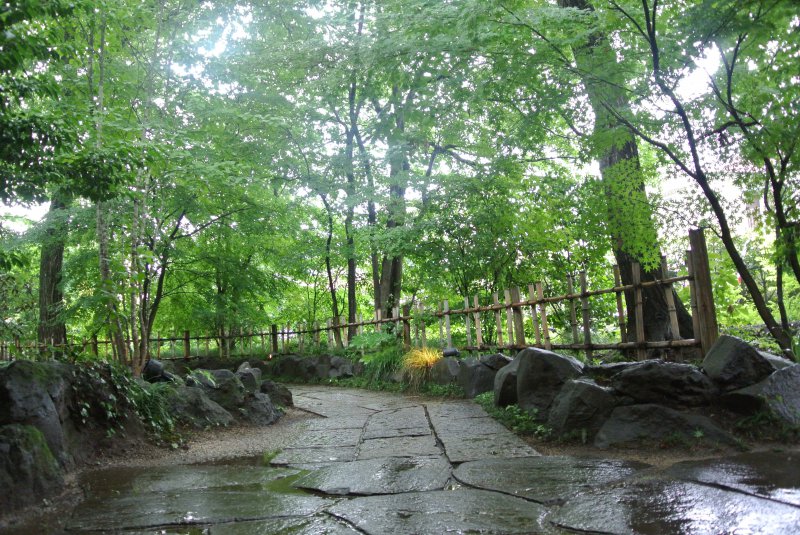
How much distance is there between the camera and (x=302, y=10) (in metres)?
11.9

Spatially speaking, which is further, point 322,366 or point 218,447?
point 322,366

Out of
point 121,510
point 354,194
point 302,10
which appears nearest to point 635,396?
point 121,510

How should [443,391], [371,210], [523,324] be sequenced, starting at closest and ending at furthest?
1. [443,391]
2. [523,324]
3. [371,210]

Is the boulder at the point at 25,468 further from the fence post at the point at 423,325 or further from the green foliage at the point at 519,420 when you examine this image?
the fence post at the point at 423,325

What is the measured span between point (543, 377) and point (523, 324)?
3998 mm

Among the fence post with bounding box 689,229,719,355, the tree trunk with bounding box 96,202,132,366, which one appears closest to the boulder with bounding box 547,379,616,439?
the fence post with bounding box 689,229,719,355

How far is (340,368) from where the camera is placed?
12094 mm

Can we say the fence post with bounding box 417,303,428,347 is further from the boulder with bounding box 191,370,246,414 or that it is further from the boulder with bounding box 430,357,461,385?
the boulder with bounding box 191,370,246,414

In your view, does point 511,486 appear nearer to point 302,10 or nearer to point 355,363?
point 355,363

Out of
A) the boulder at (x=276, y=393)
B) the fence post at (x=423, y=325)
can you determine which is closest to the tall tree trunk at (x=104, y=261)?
the boulder at (x=276, y=393)

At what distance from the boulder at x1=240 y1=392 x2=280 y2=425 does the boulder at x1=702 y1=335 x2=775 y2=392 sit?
4.35 meters

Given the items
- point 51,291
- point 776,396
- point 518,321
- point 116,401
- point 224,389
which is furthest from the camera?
point 51,291

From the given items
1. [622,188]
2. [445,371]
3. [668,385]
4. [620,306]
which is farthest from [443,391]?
[668,385]

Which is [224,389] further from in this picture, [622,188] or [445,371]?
[622,188]
